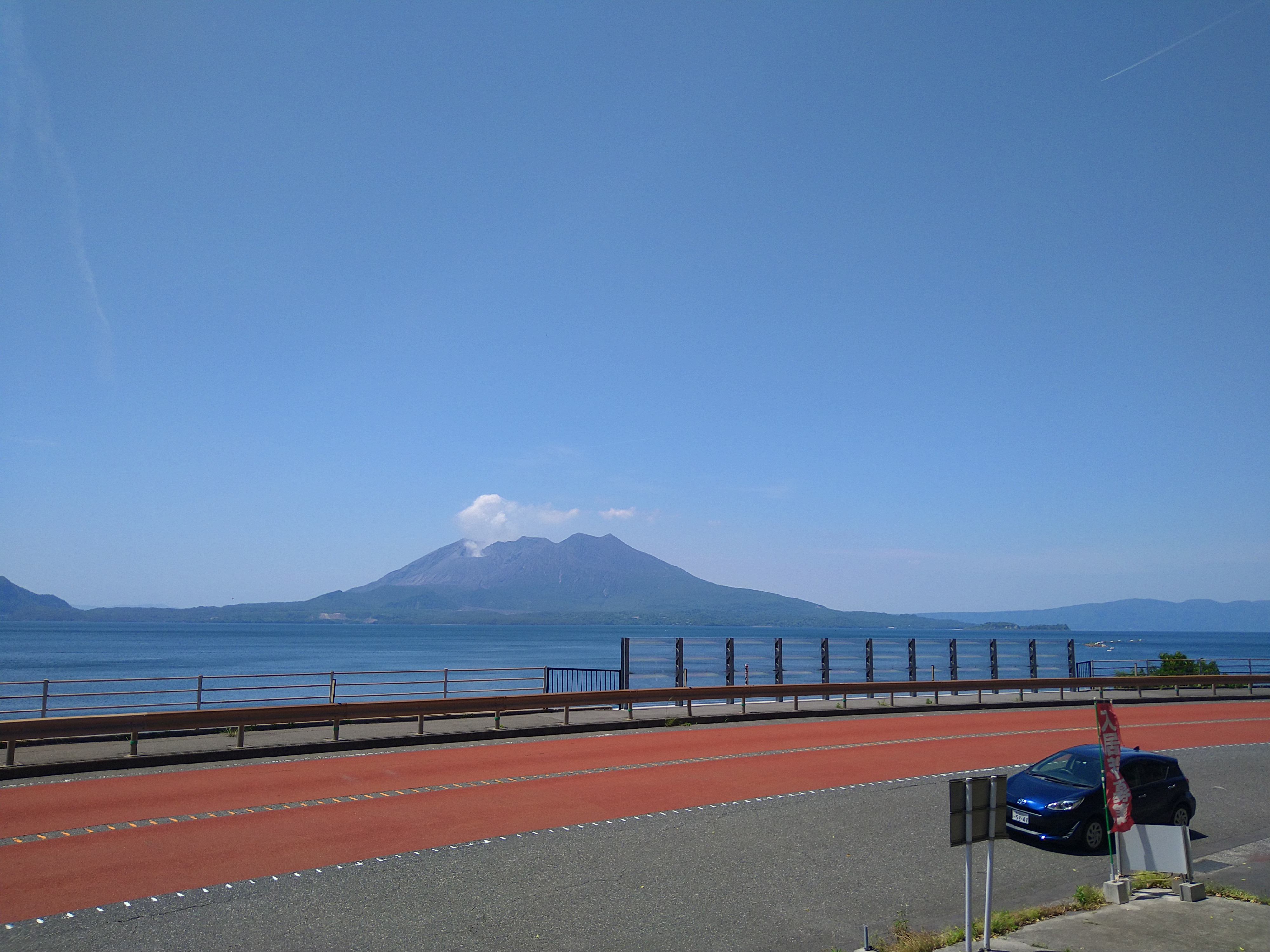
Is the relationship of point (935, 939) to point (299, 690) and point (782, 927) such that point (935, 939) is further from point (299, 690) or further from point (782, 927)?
point (299, 690)

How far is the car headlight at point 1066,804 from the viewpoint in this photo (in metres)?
12.2

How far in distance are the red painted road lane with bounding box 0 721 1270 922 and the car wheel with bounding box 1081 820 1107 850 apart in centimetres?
458

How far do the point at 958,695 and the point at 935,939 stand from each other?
100 ft

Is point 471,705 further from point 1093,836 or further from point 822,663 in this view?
point 822,663

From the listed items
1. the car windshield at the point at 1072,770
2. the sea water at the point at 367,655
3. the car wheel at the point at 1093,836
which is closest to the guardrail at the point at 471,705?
the car windshield at the point at 1072,770

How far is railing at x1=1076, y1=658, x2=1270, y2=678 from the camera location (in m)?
43.9

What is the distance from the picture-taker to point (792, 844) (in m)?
11.7

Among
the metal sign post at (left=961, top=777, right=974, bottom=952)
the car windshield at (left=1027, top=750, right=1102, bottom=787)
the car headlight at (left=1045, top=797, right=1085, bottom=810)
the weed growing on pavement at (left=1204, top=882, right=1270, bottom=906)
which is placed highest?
the metal sign post at (left=961, top=777, right=974, bottom=952)

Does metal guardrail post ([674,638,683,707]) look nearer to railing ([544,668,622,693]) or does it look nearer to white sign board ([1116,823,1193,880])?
railing ([544,668,622,693])

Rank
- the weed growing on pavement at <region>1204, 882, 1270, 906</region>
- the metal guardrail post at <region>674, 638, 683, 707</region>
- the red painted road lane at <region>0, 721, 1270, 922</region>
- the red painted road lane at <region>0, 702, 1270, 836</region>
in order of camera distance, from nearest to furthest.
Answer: the weed growing on pavement at <region>1204, 882, 1270, 906</region>, the red painted road lane at <region>0, 721, 1270, 922</region>, the red painted road lane at <region>0, 702, 1270, 836</region>, the metal guardrail post at <region>674, 638, 683, 707</region>

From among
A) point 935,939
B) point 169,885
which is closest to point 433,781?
point 169,885

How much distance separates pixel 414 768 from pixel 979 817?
38.9 feet

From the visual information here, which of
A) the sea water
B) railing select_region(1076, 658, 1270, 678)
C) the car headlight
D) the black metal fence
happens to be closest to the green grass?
the car headlight

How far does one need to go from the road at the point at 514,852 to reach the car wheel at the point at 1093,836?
407mm
